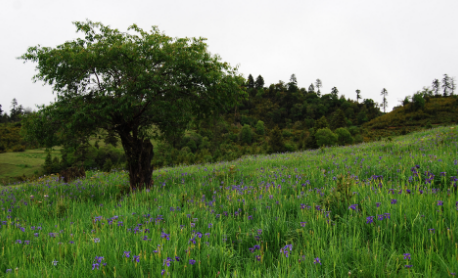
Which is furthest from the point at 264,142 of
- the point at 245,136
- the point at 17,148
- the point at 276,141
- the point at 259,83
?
the point at 259,83

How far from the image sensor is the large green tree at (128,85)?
7.75 meters

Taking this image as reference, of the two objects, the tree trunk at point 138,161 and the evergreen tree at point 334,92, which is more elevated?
the evergreen tree at point 334,92

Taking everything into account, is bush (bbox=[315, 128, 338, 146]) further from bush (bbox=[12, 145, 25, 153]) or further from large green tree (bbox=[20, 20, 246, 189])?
A: bush (bbox=[12, 145, 25, 153])

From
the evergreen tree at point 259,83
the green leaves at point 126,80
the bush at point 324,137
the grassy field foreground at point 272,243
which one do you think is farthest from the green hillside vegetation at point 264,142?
the evergreen tree at point 259,83

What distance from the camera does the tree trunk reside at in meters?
8.30

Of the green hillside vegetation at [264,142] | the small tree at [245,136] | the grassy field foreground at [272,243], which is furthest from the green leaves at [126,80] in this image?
the small tree at [245,136]

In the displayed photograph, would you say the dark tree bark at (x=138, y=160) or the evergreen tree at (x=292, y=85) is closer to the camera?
the dark tree bark at (x=138, y=160)

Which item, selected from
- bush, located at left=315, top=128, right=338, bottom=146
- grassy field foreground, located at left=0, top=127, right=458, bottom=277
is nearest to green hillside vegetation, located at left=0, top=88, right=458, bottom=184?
bush, located at left=315, top=128, right=338, bottom=146

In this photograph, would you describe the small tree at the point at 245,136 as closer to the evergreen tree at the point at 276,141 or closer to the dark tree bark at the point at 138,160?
the evergreen tree at the point at 276,141

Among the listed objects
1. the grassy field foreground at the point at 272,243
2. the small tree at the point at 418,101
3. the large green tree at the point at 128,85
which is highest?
the small tree at the point at 418,101

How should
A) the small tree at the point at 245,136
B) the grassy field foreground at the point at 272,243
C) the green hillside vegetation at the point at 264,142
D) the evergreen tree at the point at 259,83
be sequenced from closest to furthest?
1. the grassy field foreground at the point at 272,243
2. the green hillside vegetation at the point at 264,142
3. the small tree at the point at 245,136
4. the evergreen tree at the point at 259,83

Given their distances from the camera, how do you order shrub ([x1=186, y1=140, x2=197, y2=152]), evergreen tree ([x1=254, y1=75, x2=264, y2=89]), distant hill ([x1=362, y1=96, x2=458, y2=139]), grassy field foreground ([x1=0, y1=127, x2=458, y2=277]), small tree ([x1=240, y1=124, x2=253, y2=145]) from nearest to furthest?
grassy field foreground ([x1=0, y1=127, x2=458, y2=277]) < distant hill ([x1=362, y1=96, x2=458, y2=139]) < shrub ([x1=186, y1=140, x2=197, y2=152]) < small tree ([x1=240, y1=124, x2=253, y2=145]) < evergreen tree ([x1=254, y1=75, x2=264, y2=89])

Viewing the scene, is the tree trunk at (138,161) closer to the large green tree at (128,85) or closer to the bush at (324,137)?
the large green tree at (128,85)

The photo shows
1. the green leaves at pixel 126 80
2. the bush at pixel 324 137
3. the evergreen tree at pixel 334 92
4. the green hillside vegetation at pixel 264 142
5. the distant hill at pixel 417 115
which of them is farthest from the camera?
the evergreen tree at pixel 334 92
